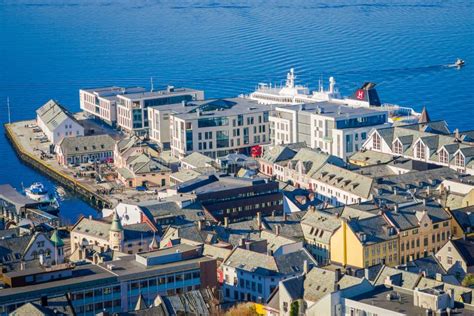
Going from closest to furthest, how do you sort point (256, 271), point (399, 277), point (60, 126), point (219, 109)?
point (399, 277), point (256, 271), point (219, 109), point (60, 126)

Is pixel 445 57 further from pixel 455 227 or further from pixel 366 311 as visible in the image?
pixel 366 311

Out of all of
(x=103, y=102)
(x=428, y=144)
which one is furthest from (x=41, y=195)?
(x=103, y=102)

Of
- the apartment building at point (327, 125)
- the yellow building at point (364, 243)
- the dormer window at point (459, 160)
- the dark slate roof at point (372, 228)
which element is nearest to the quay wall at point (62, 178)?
the apartment building at point (327, 125)

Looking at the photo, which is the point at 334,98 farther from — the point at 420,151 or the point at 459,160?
the point at 459,160

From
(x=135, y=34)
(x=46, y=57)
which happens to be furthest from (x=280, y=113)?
(x=135, y=34)

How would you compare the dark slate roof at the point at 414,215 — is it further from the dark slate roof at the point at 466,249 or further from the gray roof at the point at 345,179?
the gray roof at the point at 345,179

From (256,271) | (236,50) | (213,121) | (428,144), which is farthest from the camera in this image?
(236,50)
